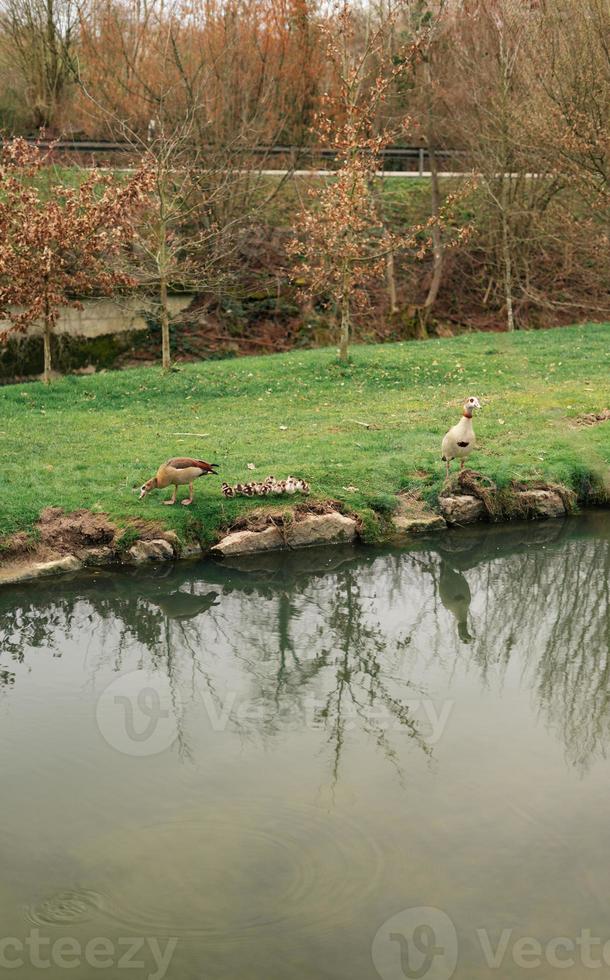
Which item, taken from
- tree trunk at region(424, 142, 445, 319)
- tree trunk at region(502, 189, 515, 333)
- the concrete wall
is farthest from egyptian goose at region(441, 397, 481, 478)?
tree trunk at region(424, 142, 445, 319)

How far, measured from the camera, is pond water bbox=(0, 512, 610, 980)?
6730 millimetres

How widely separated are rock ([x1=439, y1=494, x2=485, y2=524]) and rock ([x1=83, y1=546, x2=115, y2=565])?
5.20 meters

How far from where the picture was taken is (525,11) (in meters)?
30.9

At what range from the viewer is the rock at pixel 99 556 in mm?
13809

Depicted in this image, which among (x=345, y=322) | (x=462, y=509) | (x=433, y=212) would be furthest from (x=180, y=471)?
(x=433, y=212)

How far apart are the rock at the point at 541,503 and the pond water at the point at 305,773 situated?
2073 mm

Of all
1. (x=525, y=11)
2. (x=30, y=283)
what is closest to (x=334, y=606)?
(x=30, y=283)

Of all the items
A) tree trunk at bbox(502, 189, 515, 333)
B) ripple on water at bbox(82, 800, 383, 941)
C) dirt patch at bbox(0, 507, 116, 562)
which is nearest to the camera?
ripple on water at bbox(82, 800, 383, 941)

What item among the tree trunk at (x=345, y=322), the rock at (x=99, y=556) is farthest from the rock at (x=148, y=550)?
the tree trunk at (x=345, y=322)

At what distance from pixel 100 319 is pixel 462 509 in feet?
58.8

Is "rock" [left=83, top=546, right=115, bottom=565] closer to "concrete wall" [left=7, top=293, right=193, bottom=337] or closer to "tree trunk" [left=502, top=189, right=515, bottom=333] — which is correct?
"concrete wall" [left=7, top=293, right=193, bottom=337]

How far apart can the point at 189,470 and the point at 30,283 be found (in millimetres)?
9254

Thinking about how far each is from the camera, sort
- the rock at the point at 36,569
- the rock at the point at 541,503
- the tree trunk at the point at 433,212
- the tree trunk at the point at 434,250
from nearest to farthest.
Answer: the rock at the point at 36,569 → the rock at the point at 541,503 → the tree trunk at the point at 433,212 → the tree trunk at the point at 434,250

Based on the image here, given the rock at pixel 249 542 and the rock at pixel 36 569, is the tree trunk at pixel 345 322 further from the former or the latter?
the rock at pixel 36 569
